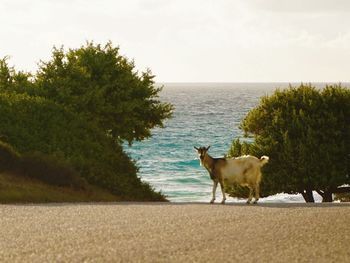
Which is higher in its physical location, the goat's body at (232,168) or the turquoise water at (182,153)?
the goat's body at (232,168)

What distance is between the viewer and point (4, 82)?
140 feet

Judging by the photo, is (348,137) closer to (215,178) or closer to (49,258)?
(215,178)

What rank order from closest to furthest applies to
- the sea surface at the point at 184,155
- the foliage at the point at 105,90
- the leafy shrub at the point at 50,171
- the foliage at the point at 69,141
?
the leafy shrub at the point at 50,171, the foliage at the point at 69,141, the foliage at the point at 105,90, the sea surface at the point at 184,155

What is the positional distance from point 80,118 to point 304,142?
49.5 feet

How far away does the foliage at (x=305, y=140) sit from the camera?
4162cm

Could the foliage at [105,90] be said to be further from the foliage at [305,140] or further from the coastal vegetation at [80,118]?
the foliage at [305,140]

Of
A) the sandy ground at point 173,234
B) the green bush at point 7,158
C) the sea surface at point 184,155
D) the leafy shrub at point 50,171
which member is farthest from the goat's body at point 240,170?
the sea surface at point 184,155

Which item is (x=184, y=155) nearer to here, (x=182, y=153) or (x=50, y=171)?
(x=182, y=153)

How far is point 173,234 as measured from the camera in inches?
607

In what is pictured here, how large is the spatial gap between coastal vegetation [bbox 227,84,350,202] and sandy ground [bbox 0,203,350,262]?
2119 centimetres

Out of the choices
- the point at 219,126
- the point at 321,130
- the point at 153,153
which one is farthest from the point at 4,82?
the point at 219,126

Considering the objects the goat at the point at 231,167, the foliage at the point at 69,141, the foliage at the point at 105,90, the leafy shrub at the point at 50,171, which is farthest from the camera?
the foliage at the point at 105,90

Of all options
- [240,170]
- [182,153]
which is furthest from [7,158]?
[182,153]

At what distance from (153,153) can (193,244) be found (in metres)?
80.8
